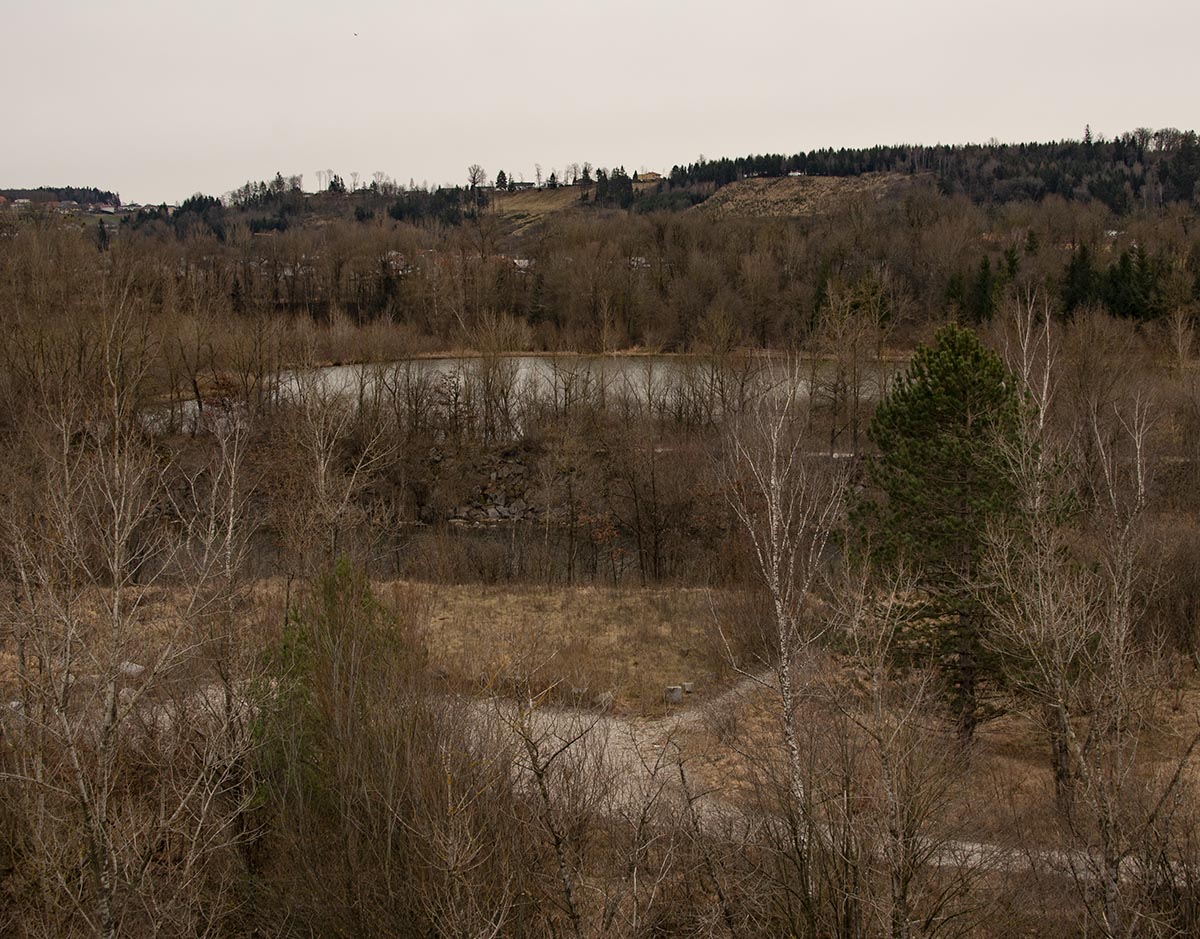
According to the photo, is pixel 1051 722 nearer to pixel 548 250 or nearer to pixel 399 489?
pixel 399 489

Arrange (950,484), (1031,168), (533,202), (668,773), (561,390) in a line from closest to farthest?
(668,773), (950,484), (561,390), (1031,168), (533,202)

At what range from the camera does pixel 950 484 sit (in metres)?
15.0

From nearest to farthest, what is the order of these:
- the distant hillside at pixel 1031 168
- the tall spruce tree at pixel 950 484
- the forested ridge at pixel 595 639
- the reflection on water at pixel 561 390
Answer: the forested ridge at pixel 595 639, the tall spruce tree at pixel 950 484, the reflection on water at pixel 561 390, the distant hillside at pixel 1031 168

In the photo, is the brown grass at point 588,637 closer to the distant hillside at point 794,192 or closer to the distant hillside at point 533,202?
the distant hillside at point 794,192

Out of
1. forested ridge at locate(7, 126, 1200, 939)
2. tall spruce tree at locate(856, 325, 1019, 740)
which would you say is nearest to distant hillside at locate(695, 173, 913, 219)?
forested ridge at locate(7, 126, 1200, 939)

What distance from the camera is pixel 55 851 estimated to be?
9617mm

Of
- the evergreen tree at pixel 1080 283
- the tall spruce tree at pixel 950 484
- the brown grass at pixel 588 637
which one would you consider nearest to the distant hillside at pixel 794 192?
the evergreen tree at pixel 1080 283

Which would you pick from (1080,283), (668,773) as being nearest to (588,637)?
(668,773)

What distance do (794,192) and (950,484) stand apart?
415 ft

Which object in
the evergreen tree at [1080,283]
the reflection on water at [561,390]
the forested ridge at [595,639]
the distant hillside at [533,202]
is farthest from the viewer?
the distant hillside at [533,202]

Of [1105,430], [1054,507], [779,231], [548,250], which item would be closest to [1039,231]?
[779,231]

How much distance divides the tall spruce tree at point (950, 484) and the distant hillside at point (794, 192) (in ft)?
351

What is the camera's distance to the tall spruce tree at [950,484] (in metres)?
14.6

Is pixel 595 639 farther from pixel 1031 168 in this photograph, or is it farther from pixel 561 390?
pixel 1031 168
